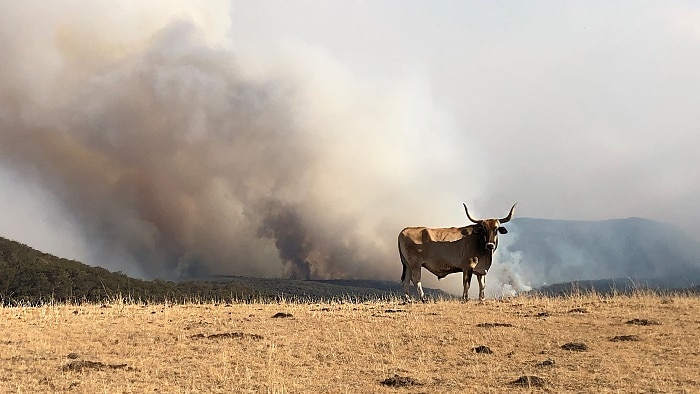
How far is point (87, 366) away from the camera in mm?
14414

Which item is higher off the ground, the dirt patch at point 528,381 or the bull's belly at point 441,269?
the bull's belly at point 441,269

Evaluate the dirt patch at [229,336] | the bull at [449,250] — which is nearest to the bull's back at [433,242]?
the bull at [449,250]

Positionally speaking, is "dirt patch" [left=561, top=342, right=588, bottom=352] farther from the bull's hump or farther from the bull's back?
the bull's hump

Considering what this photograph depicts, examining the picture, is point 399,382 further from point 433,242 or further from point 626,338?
point 433,242

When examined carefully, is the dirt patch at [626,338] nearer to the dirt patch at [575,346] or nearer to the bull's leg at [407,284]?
the dirt patch at [575,346]

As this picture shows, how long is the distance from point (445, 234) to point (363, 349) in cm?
1416

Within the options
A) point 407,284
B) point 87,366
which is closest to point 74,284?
point 407,284

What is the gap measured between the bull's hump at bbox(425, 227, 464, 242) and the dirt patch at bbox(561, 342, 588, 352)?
13.6m

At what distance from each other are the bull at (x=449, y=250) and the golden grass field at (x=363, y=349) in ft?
15.8

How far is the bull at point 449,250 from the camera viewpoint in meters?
28.8

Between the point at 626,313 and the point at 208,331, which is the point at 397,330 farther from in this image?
the point at 626,313

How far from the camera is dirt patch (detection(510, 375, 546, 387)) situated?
1241cm

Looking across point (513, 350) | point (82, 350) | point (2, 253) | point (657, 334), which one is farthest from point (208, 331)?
point (2, 253)

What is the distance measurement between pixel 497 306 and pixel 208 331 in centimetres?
998
